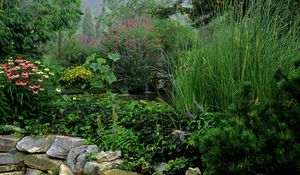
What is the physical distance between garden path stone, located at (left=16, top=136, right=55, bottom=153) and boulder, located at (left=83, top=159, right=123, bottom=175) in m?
0.79

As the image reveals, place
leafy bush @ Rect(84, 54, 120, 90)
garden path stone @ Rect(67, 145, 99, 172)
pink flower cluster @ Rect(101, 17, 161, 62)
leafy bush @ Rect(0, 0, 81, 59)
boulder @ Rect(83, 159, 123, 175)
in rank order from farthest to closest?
pink flower cluster @ Rect(101, 17, 161, 62)
leafy bush @ Rect(84, 54, 120, 90)
leafy bush @ Rect(0, 0, 81, 59)
garden path stone @ Rect(67, 145, 99, 172)
boulder @ Rect(83, 159, 123, 175)

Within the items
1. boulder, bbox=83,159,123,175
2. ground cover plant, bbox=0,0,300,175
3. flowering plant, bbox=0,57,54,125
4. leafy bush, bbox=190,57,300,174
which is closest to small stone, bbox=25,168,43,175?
ground cover plant, bbox=0,0,300,175

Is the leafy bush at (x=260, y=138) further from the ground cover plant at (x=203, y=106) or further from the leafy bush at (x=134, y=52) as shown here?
the leafy bush at (x=134, y=52)

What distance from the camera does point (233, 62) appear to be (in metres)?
3.95

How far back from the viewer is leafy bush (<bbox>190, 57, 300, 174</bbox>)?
2.34 metres

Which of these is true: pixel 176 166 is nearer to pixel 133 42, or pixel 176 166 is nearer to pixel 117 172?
pixel 117 172

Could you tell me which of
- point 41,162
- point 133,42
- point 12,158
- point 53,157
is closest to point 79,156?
point 53,157

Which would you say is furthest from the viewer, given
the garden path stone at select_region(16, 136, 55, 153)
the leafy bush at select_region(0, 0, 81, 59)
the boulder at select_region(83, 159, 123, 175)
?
the leafy bush at select_region(0, 0, 81, 59)

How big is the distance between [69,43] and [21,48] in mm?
6023

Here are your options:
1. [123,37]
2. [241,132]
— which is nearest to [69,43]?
[123,37]

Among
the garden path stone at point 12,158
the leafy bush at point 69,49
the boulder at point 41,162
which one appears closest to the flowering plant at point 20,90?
the garden path stone at point 12,158

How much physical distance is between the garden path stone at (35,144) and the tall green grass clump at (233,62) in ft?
4.51

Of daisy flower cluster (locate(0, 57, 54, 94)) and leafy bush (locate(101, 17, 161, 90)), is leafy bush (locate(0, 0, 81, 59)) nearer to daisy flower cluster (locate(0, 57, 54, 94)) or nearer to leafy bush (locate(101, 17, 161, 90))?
daisy flower cluster (locate(0, 57, 54, 94))

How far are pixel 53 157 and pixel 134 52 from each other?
5.38 m
